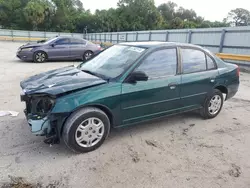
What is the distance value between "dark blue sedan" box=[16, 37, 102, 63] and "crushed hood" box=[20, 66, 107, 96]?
26.4 feet

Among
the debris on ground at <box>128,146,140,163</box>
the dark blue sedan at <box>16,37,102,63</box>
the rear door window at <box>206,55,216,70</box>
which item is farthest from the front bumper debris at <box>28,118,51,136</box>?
the dark blue sedan at <box>16,37,102,63</box>

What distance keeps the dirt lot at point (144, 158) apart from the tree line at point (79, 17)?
4585 centimetres

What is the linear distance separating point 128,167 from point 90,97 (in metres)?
1.07

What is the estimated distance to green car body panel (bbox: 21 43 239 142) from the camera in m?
2.96

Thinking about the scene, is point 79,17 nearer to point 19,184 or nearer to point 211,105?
point 211,105

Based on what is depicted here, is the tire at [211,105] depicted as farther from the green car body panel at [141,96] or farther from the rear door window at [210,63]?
the rear door window at [210,63]

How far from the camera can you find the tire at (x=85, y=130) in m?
2.98

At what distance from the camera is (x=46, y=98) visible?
305 cm

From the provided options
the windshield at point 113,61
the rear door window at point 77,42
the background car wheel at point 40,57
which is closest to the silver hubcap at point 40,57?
the background car wheel at point 40,57

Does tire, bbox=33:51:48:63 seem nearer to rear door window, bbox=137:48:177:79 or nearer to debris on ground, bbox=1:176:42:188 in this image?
rear door window, bbox=137:48:177:79

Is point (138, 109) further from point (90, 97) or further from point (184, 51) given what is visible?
point (184, 51)

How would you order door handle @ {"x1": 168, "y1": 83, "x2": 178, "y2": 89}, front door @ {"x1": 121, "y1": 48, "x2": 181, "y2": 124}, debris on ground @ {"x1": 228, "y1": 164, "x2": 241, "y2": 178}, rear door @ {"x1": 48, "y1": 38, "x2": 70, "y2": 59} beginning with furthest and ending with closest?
rear door @ {"x1": 48, "y1": 38, "x2": 70, "y2": 59} < door handle @ {"x1": 168, "y1": 83, "x2": 178, "y2": 89} < front door @ {"x1": 121, "y1": 48, "x2": 181, "y2": 124} < debris on ground @ {"x1": 228, "y1": 164, "x2": 241, "y2": 178}

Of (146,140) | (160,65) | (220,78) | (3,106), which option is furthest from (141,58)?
(3,106)

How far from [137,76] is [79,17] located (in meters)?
54.7
